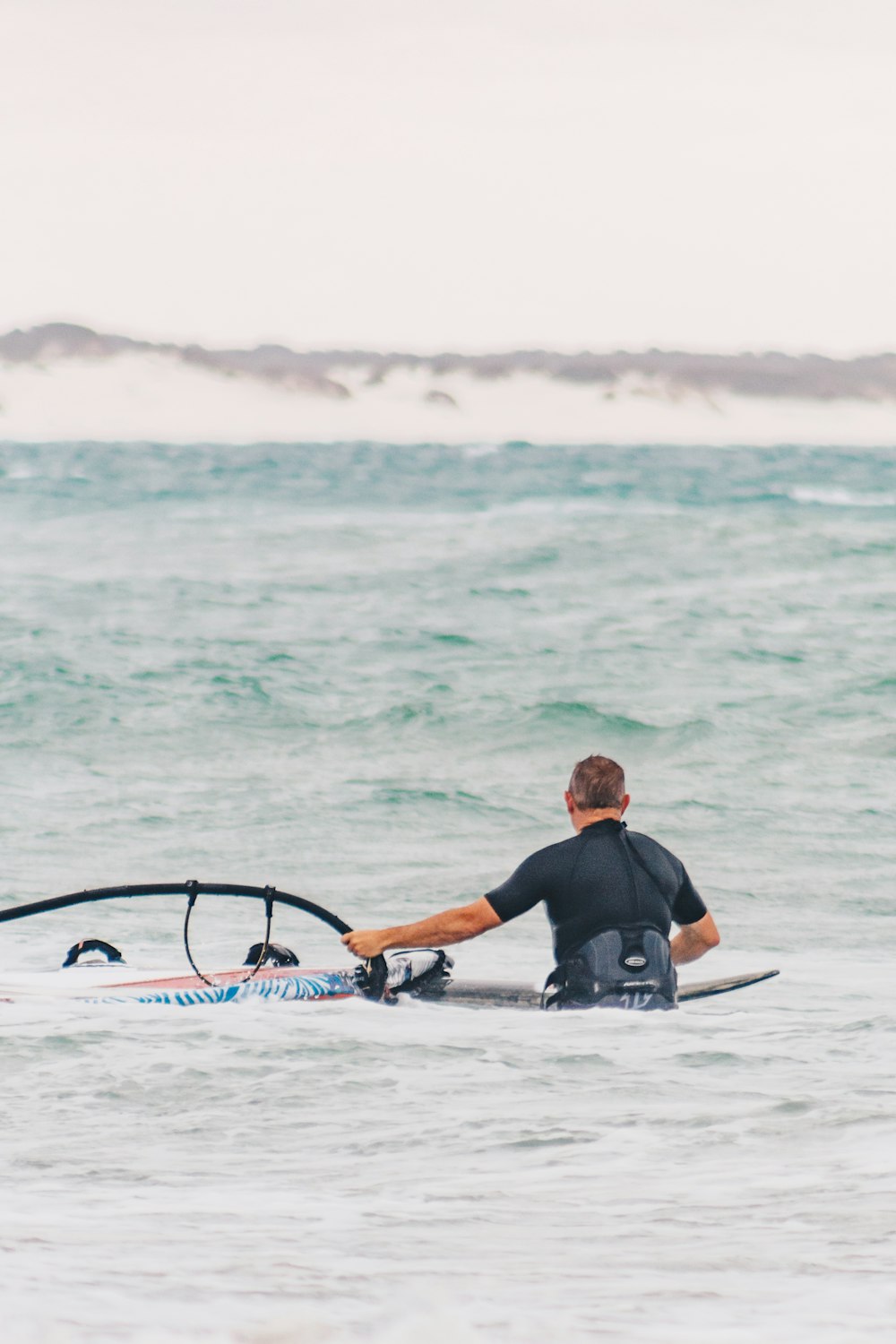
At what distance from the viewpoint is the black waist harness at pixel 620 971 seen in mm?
5699

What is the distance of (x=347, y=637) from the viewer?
2280 centimetres

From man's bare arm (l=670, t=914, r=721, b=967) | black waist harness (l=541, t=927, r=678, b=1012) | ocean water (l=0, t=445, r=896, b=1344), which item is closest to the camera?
ocean water (l=0, t=445, r=896, b=1344)

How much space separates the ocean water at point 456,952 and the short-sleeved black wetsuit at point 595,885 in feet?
1.83

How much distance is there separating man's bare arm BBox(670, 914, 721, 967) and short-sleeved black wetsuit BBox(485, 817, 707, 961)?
300mm

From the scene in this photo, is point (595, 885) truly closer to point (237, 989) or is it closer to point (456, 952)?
point (237, 989)

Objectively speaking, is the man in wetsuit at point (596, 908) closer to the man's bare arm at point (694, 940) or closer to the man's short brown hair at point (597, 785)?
the man's short brown hair at point (597, 785)

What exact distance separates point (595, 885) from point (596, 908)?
96 millimetres

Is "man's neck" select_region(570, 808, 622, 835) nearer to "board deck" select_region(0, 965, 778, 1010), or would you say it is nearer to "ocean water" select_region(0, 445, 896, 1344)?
"ocean water" select_region(0, 445, 896, 1344)

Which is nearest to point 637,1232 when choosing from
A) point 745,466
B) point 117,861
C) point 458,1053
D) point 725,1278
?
point 725,1278

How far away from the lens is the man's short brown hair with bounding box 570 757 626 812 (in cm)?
562

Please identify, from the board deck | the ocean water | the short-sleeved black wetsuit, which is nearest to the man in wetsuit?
the short-sleeved black wetsuit

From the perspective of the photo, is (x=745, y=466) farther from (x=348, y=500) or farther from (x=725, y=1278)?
(x=725, y=1278)

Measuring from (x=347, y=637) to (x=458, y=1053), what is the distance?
16999 mm

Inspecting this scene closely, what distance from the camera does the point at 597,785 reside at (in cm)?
562
